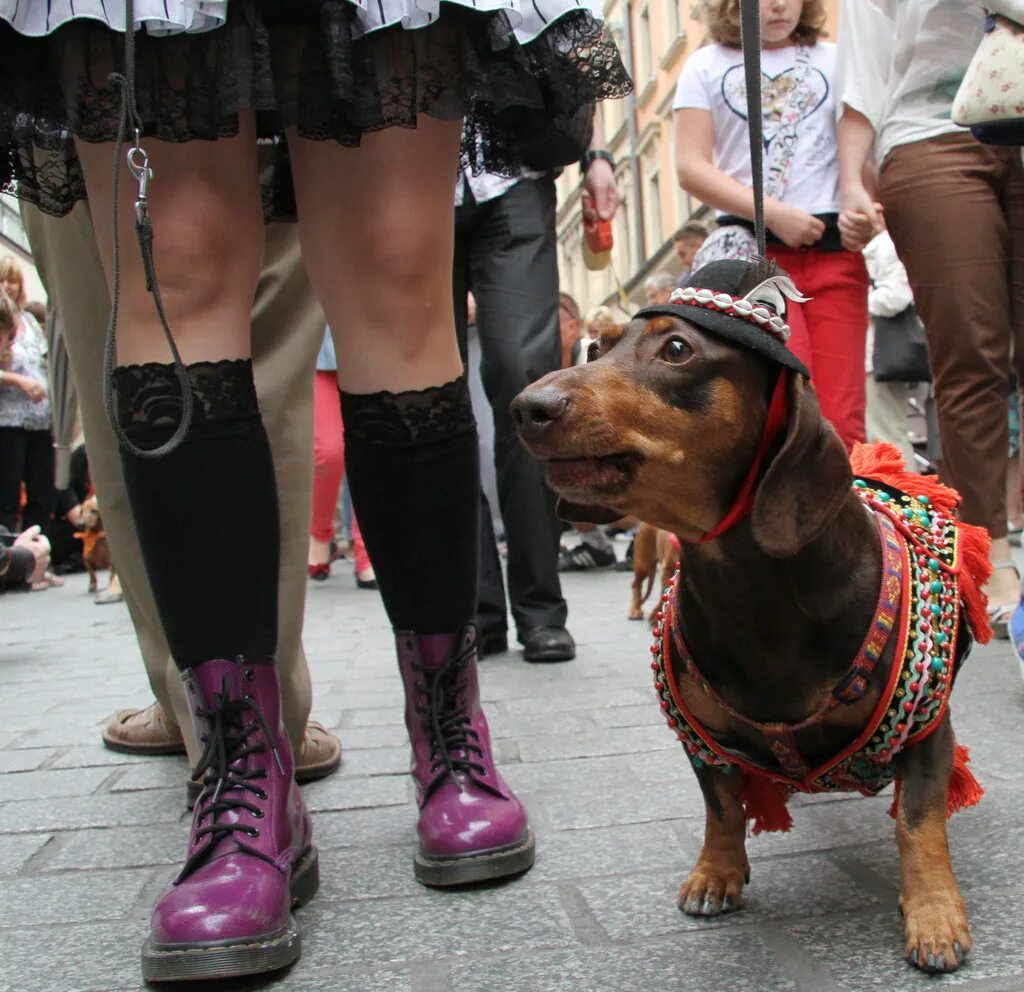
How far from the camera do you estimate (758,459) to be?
153 centimetres

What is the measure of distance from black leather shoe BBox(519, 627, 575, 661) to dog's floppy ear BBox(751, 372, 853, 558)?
7.24 feet

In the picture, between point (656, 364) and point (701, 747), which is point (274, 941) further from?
point (656, 364)

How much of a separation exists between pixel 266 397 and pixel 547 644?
161cm

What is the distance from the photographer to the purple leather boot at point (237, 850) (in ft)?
4.64

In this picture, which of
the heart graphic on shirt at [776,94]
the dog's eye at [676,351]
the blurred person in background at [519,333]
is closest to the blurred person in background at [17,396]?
the blurred person in background at [519,333]

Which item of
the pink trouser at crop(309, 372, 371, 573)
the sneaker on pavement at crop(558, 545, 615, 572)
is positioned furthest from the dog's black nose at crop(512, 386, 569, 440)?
the sneaker on pavement at crop(558, 545, 615, 572)

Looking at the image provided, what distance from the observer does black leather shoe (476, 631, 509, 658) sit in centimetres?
375

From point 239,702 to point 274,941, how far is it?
33 centimetres

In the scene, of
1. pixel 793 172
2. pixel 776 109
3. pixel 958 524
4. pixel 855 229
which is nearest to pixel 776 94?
pixel 776 109

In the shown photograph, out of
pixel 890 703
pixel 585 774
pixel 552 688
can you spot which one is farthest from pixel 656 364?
pixel 552 688

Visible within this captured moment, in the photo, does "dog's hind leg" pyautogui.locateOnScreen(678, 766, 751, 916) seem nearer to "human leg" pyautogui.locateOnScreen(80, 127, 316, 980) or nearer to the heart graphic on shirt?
"human leg" pyautogui.locateOnScreen(80, 127, 316, 980)

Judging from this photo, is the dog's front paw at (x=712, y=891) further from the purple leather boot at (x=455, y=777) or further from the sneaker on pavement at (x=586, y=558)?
the sneaker on pavement at (x=586, y=558)

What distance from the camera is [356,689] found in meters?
3.38

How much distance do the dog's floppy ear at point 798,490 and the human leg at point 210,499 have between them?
71 centimetres
